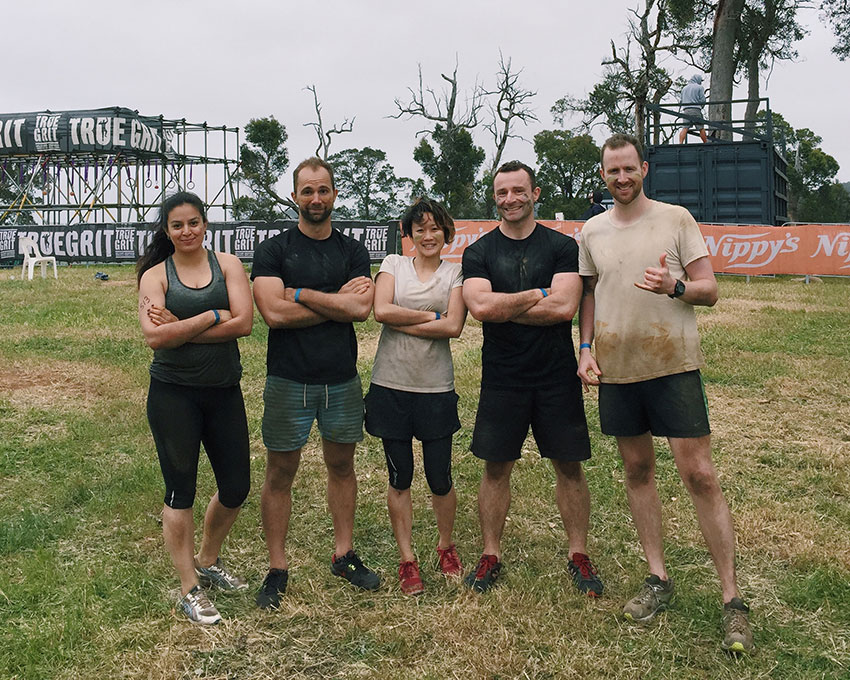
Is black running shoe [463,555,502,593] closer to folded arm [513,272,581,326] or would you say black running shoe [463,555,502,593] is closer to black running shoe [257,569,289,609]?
black running shoe [257,569,289,609]

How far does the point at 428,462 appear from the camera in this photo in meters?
3.97

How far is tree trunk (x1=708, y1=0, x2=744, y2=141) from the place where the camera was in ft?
74.7

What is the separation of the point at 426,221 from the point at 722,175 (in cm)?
1595

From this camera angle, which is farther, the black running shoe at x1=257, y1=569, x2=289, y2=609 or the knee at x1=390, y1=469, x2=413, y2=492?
the knee at x1=390, y1=469, x2=413, y2=492

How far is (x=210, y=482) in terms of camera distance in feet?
18.7

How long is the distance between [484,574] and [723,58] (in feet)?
75.0

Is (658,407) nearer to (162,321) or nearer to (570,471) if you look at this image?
(570,471)

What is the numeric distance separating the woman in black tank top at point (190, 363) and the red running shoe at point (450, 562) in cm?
113

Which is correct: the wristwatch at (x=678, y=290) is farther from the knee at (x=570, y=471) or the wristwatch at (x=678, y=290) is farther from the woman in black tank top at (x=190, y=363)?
the woman in black tank top at (x=190, y=363)

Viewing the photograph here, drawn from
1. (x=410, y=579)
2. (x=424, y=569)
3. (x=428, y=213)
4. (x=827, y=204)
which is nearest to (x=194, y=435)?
(x=410, y=579)

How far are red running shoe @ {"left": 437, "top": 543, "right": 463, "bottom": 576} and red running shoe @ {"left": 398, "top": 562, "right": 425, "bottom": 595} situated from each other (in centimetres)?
16

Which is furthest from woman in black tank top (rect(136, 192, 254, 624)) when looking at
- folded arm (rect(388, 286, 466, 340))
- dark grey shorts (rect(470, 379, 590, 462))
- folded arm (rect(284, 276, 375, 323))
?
dark grey shorts (rect(470, 379, 590, 462))

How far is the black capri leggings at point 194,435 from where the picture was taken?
11.7 feet

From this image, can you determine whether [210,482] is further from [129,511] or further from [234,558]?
[234,558]
